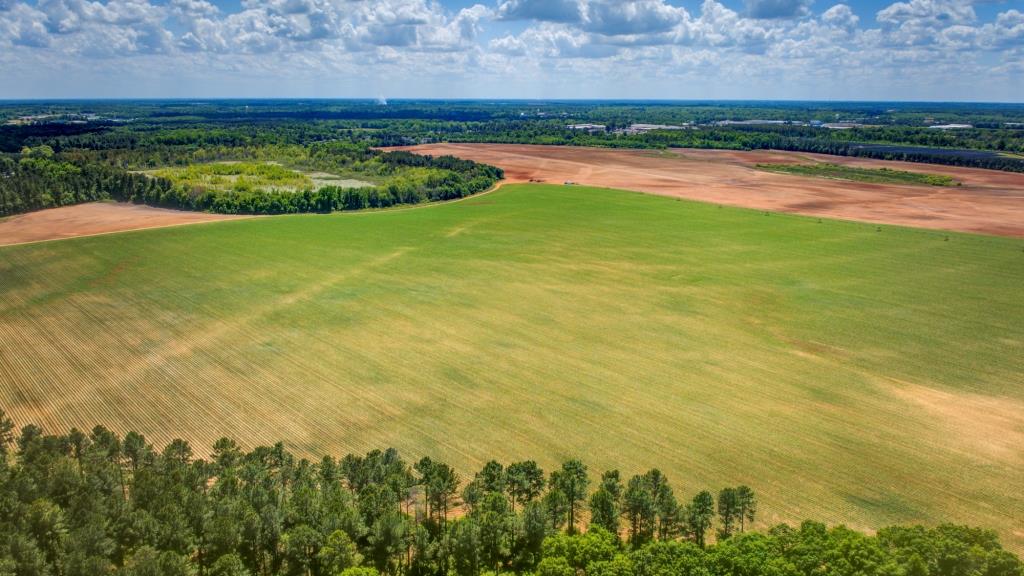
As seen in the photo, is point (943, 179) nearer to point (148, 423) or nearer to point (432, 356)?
point (432, 356)

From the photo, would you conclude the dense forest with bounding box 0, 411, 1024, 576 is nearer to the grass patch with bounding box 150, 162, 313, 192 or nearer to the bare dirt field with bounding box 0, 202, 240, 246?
the bare dirt field with bounding box 0, 202, 240, 246

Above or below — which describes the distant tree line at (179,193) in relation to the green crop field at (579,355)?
above

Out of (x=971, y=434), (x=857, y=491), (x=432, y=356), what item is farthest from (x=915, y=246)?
(x=432, y=356)

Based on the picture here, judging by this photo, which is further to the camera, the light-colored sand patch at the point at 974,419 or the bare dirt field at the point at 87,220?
the bare dirt field at the point at 87,220

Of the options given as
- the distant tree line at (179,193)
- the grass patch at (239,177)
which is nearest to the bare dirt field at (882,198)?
the distant tree line at (179,193)

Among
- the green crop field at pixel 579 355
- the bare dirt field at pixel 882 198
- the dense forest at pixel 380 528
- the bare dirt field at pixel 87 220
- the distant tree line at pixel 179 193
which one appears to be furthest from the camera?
the distant tree line at pixel 179 193

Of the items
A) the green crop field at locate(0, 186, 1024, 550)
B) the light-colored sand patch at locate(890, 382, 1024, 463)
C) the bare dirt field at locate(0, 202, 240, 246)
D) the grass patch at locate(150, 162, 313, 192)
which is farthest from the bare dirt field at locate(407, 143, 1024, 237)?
the bare dirt field at locate(0, 202, 240, 246)

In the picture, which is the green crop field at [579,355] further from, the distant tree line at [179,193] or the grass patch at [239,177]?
the grass patch at [239,177]

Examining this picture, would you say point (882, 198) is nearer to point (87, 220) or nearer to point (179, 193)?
point (179, 193)
